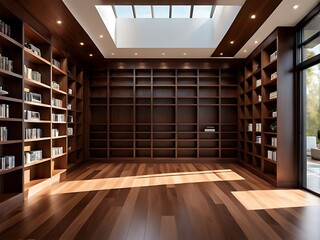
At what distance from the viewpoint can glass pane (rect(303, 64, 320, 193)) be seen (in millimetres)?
4258

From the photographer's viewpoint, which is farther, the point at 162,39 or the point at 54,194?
the point at 162,39

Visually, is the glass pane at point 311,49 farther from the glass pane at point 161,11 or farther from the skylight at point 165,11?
the glass pane at point 161,11

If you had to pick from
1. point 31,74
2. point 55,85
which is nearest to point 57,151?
point 55,85

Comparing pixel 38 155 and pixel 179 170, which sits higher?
pixel 38 155

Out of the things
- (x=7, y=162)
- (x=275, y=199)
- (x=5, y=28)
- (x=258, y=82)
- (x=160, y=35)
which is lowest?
(x=275, y=199)

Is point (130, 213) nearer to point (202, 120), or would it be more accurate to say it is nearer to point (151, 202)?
point (151, 202)

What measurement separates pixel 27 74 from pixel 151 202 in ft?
10.4

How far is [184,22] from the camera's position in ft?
21.9

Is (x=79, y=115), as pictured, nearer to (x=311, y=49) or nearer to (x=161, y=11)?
(x=161, y=11)

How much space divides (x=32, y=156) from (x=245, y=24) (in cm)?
490

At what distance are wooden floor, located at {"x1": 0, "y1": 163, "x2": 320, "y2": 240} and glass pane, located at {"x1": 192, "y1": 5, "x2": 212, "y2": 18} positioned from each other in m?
4.33

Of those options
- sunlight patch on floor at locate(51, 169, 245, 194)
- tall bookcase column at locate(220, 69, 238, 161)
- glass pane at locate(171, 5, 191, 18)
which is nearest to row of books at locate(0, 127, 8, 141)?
sunlight patch on floor at locate(51, 169, 245, 194)

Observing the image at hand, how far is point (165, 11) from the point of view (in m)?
6.52

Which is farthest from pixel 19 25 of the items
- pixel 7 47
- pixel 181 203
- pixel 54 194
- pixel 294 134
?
pixel 294 134
